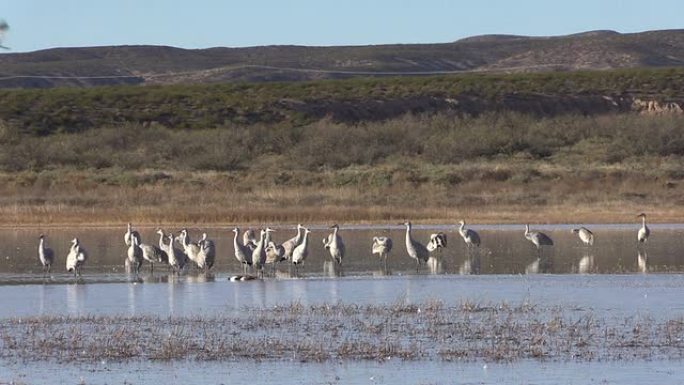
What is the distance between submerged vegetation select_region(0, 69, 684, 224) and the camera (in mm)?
36875

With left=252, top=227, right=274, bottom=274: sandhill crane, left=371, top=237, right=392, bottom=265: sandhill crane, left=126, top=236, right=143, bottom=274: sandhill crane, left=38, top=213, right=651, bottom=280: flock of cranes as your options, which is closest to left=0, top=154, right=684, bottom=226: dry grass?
left=371, top=237, right=392, bottom=265: sandhill crane

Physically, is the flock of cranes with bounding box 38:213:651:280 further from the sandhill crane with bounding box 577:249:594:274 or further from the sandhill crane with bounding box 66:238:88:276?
the sandhill crane with bounding box 577:249:594:274

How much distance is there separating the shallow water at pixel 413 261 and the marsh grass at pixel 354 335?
5394 millimetres

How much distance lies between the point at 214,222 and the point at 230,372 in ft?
68.7

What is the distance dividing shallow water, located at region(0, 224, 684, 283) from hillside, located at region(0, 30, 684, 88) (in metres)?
71.5

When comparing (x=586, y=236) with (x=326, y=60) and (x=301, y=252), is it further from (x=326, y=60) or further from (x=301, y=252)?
(x=326, y=60)

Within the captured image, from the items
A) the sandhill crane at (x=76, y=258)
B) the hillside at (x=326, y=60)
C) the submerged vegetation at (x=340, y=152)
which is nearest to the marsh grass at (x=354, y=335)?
the sandhill crane at (x=76, y=258)

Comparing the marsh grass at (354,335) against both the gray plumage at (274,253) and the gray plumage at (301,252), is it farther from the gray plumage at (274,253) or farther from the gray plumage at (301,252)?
the gray plumage at (274,253)

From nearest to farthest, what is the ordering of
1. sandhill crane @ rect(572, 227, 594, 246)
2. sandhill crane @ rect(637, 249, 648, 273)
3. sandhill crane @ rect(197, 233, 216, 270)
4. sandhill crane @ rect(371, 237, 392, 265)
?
1. sandhill crane @ rect(637, 249, 648, 273)
2. sandhill crane @ rect(197, 233, 216, 270)
3. sandhill crane @ rect(371, 237, 392, 265)
4. sandhill crane @ rect(572, 227, 594, 246)

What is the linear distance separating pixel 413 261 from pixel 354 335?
974 cm

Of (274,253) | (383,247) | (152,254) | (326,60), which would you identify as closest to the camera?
(152,254)

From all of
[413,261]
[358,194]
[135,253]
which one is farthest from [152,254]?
[358,194]

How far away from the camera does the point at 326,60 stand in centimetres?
11219

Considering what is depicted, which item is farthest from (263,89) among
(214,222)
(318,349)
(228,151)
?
(318,349)
